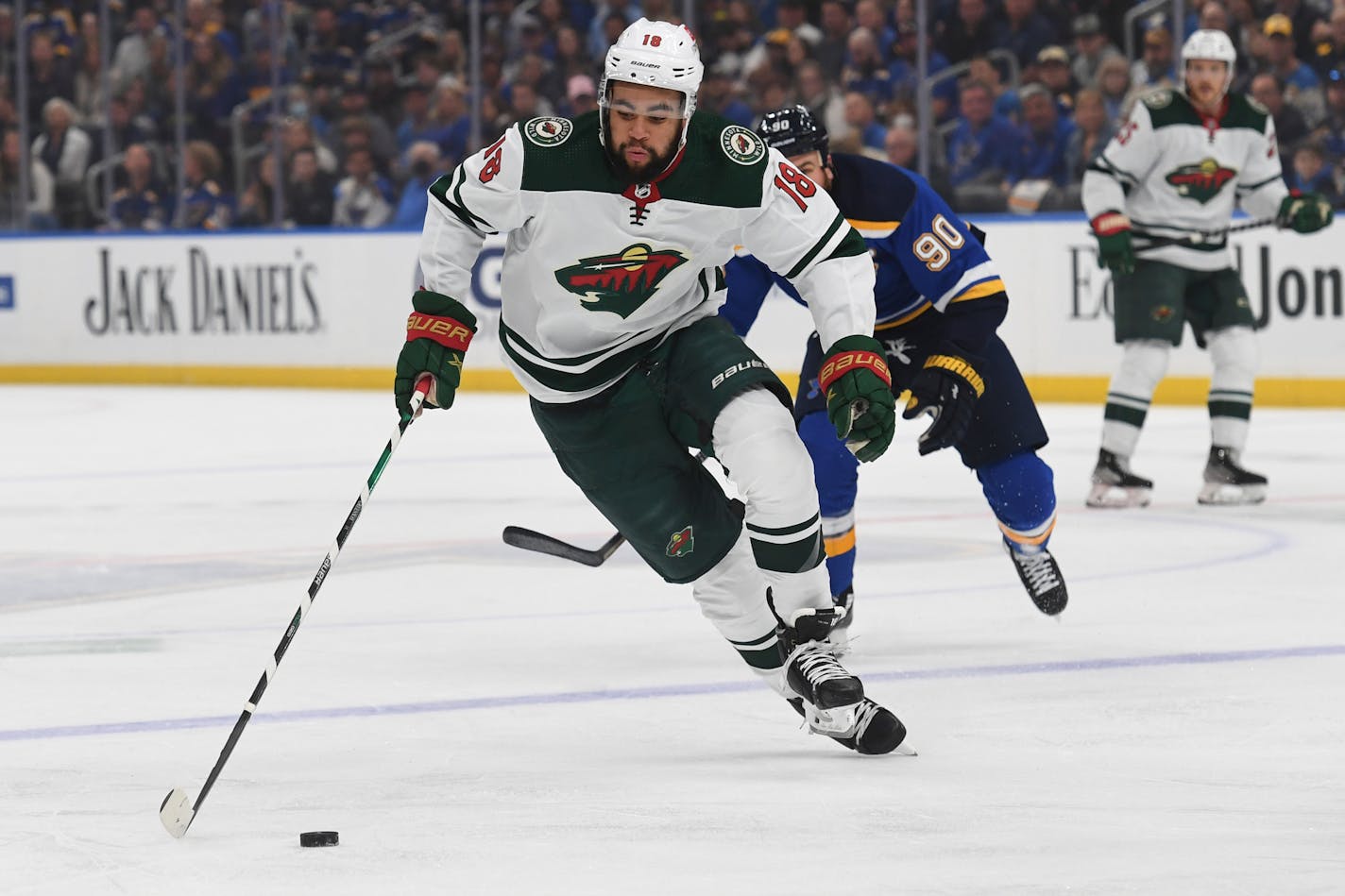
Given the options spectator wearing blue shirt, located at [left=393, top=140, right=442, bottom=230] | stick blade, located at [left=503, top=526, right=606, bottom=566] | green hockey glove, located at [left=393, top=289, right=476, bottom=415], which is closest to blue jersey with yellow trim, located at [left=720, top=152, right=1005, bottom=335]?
stick blade, located at [left=503, top=526, right=606, bottom=566]

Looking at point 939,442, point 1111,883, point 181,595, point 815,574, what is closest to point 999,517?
point 939,442

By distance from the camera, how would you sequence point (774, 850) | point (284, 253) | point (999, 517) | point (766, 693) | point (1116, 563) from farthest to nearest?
point (284, 253), point (1116, 563), point (999, 517), point (766, 693), point (774, 850)

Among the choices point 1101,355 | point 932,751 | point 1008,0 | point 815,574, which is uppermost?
point 1008,0

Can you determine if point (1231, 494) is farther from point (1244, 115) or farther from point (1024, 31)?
point (1024, 31)

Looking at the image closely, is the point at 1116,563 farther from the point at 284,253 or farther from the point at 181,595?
the point at 284,253

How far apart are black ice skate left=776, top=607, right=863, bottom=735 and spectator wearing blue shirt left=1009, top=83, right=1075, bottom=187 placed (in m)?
7.76

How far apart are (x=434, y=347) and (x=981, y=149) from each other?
7.99 m

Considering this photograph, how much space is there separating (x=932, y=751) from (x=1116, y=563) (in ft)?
8.20

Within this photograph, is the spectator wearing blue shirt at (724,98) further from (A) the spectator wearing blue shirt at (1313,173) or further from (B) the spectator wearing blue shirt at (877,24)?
(A) the spectator wearing blue shirt at (1313,173)

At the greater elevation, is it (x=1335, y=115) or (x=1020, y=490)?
(x=1335, y=115)

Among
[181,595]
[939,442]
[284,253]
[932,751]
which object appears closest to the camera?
[932,751]

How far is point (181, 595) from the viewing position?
541 cm

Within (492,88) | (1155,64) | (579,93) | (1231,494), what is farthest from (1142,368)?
(492,88)

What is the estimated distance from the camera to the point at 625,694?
4094 millimetres
